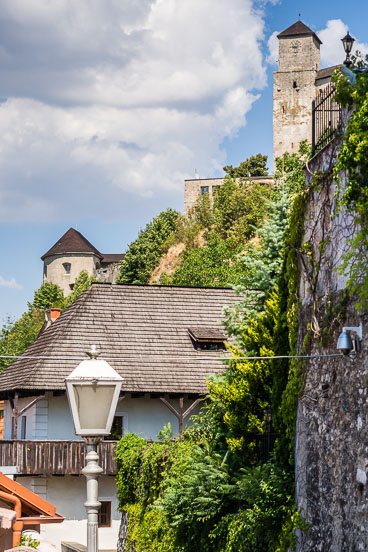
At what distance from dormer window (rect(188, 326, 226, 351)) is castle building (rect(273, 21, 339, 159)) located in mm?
47530

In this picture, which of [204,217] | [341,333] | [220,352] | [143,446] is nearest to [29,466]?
[143,446]

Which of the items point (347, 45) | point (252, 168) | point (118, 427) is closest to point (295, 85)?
point (252, 168)

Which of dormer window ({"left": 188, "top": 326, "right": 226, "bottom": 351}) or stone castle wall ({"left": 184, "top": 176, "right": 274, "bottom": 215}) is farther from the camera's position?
stone castle wall ({"left": 184, "top": 176, "right": 274, "bottom": 215})

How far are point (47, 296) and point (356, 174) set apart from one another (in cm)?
7863

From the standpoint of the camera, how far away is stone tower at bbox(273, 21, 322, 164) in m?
78.8

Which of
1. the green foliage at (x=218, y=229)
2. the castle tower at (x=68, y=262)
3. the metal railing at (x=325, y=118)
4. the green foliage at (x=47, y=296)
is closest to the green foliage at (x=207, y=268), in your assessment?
the green foliage at (x=218, y=229)

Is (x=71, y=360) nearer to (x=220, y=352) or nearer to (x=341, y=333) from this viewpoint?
(x=220, y=352)

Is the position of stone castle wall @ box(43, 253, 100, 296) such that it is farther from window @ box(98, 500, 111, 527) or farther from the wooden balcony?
the wooden balcony

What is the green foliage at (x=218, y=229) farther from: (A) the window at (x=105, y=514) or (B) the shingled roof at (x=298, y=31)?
(A) the window at (x=105, y=514)

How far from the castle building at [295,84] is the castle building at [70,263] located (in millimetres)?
24113

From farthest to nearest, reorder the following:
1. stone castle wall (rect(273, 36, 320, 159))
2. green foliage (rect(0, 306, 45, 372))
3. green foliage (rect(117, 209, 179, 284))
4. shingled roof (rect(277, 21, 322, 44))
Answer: shingled roof (rect(277, 21, 322, 44))
stone castle wall (rect(273, 36, 320, 159))
green foliage (rect(117, 209, 179, 284))
green foliage (rect(0, 306, 45, 372))

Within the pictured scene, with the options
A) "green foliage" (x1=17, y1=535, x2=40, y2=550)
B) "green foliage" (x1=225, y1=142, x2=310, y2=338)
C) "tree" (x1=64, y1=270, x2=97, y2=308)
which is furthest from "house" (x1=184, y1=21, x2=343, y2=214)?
"green foliage" (x1=17, y1=535, x2=40, y2=550)

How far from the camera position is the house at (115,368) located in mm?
28906

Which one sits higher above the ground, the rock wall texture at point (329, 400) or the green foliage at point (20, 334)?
the green foliage at point (20, 334)
